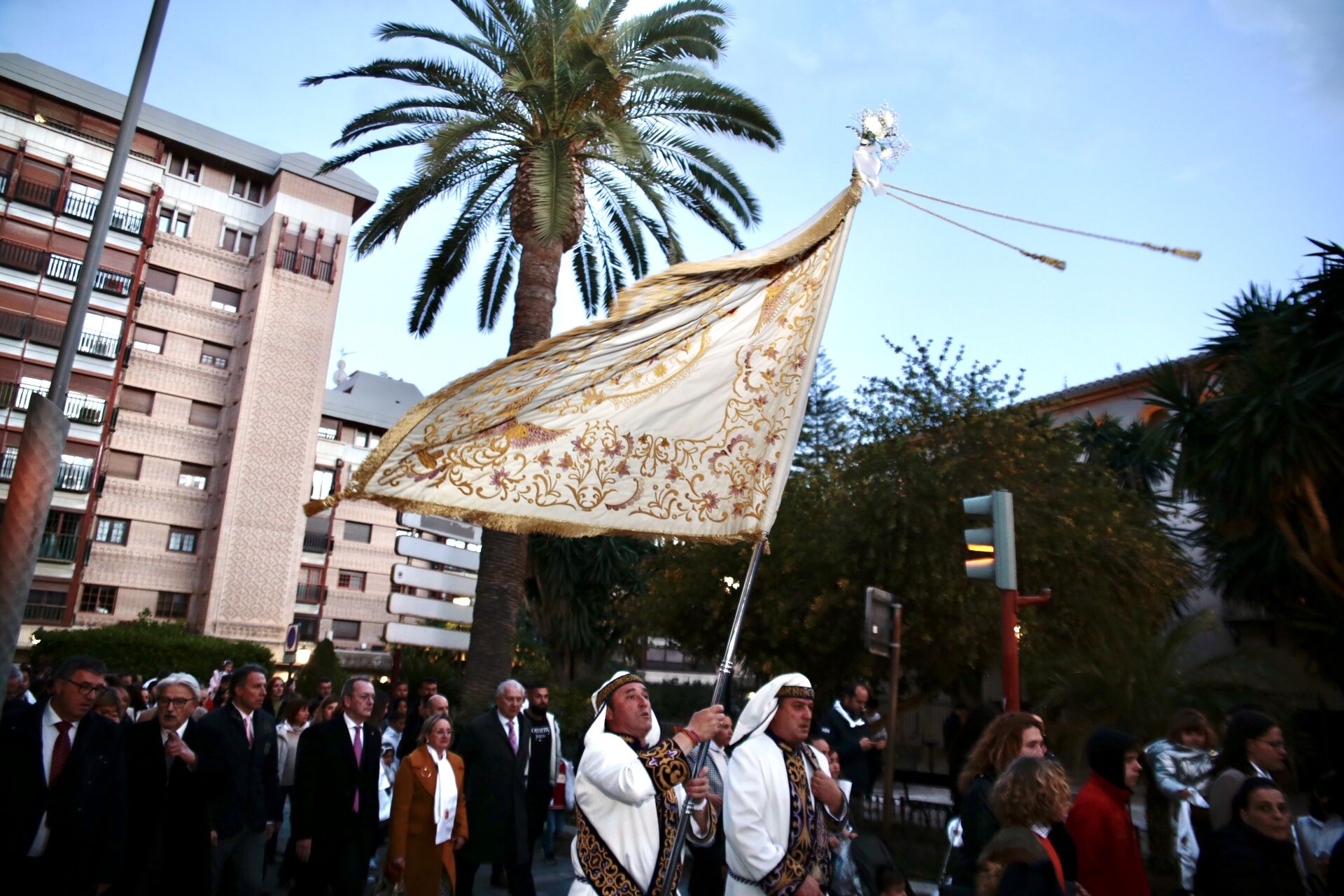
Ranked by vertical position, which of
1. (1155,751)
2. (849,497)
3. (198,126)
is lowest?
(1155,751)

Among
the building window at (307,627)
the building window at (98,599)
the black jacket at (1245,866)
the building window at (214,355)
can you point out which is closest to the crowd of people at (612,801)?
the black jacket at (1245,866)

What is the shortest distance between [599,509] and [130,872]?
3.96 metres

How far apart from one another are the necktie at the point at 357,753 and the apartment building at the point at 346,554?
4122cm

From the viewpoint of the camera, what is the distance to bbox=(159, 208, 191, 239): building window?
4125 cm

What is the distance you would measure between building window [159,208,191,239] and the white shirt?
4069 cm

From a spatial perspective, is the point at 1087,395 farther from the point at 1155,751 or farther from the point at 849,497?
the point at 1155,751

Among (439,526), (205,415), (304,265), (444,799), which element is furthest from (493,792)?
(304,265)

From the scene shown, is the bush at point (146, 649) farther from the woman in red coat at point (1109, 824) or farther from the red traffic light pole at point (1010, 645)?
the woman in red coat at point (1109, 824)

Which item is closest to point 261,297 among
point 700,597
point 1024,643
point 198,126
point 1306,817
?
point 198,126

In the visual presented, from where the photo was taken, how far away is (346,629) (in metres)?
50.7

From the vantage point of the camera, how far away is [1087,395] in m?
34.0

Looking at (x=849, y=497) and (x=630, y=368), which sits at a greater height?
(x=849, y=497)

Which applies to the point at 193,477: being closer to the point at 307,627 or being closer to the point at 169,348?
the point at 169,348

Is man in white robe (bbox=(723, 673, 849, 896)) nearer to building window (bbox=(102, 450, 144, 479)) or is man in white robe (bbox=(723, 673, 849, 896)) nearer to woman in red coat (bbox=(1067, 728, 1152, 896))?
woman in red coat (bbox=(1067, 728, 1152, 896))
